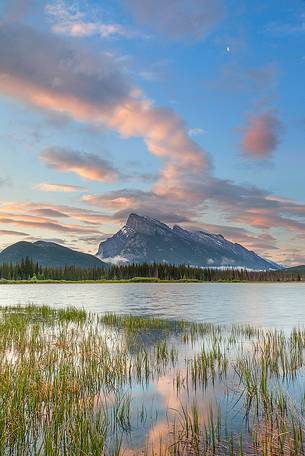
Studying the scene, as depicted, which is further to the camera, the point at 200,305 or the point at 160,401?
the point at 200,305

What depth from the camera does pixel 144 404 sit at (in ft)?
42.2

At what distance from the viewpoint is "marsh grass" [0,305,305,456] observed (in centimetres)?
918

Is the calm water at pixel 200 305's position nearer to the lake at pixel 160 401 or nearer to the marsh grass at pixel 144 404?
the marsh grass at pixel 144 404

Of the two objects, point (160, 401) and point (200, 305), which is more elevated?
point (160, 401)

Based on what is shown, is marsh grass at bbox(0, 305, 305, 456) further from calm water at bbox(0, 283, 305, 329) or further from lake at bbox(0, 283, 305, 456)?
calm water at bbox(0, 283, 305, 329)

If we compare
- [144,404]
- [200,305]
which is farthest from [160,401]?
[200,305]

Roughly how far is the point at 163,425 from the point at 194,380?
194 inches

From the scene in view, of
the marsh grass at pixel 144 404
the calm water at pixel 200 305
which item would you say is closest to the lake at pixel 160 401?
the marsh grass at pixel 144 404

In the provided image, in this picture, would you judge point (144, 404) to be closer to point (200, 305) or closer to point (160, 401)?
point (160, 401)

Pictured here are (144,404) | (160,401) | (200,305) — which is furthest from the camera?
(200,305)

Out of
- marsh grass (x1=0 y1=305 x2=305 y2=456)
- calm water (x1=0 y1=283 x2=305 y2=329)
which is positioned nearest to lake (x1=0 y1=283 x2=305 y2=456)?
marsh grass (x1=0 y1=305 x2=305 y2=456)

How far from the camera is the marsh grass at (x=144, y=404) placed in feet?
30.1

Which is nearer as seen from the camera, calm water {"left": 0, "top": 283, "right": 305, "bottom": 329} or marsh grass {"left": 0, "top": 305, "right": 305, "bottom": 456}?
marsh grass {"left": 0, "top": 305, "right": 305, "bottom": 456}

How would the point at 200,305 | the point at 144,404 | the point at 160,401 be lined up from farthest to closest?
the point at 200,305
the point at 160,401
the point at 144,404
